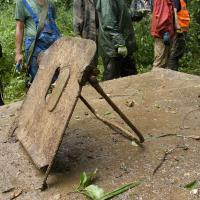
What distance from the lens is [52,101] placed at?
12.7 feet

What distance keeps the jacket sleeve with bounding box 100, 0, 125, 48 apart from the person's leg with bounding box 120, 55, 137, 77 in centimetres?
47

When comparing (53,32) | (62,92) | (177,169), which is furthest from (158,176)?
(53,32)

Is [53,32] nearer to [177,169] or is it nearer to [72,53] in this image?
[72,53]

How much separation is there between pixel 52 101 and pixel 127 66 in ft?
10.3

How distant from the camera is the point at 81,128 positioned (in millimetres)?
4711

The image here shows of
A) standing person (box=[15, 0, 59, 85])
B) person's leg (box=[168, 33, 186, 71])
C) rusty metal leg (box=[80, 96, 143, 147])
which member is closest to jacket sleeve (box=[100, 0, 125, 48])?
standing person (box=[15, 0, 59, 85])

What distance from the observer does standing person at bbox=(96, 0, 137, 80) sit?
6266mm

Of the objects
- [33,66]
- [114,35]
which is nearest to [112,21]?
[114,35]

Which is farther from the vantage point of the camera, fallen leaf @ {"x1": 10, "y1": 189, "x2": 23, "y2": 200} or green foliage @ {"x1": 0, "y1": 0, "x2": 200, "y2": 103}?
green foliage @ {"x1": 0, "y1": 0, "x2": 200, "y2": 103}


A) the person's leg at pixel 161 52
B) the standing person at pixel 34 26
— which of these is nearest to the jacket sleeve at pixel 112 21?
the standing person at pixel 34 26

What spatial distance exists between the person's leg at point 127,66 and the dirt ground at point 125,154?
1.24m

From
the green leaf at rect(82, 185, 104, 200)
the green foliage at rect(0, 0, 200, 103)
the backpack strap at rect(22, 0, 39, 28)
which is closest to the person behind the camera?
the green leaf at rect(82, 185, 104, 200)

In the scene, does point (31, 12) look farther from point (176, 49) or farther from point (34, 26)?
point (176, 49)

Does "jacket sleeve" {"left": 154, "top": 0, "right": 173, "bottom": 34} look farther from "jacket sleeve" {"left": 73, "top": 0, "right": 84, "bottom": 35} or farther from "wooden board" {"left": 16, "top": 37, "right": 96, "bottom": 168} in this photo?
"wooden board" {"left": 16, "top": 37, "right": 96, "bottom": 168}
